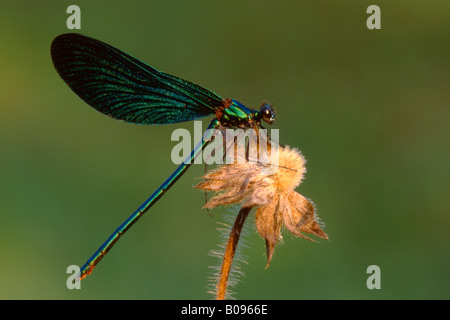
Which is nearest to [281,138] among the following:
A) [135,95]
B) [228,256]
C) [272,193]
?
[135,95]

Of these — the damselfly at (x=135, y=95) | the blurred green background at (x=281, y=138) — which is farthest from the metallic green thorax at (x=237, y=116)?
the blurred green background at (x=281, y=138)

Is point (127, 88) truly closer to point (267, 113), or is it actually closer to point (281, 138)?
point (267, 113)

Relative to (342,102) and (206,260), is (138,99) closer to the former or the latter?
(206,260)

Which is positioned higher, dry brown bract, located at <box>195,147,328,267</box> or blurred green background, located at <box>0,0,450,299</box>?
blurred green background, located at <box>0,0,450,299</box>

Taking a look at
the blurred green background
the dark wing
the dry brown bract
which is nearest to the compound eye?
the dark wing

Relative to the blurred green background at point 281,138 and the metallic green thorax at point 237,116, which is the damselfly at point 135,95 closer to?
the metallic green thorax at point 237,116

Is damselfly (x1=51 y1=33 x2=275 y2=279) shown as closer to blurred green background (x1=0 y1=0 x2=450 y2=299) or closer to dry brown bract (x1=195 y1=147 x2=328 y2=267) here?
dry brown bract (x1=195 y1=147 x2=328 y2=267)

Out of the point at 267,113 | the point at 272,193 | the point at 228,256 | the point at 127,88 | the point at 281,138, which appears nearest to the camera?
the point at 228,256
